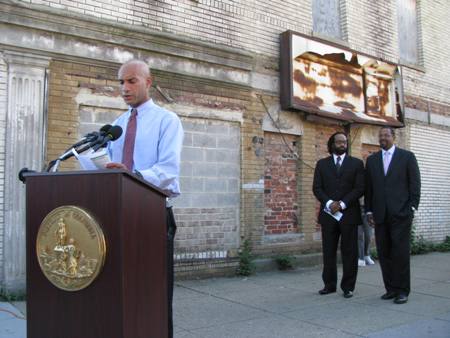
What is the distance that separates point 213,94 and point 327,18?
362 centimetres

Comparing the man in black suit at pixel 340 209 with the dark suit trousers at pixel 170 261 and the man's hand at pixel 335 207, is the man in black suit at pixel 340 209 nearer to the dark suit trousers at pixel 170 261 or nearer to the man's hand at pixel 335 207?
the man's hand at pixel 335 207

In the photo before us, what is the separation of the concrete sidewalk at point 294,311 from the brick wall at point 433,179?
4.31 metres

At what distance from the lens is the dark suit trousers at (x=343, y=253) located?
19.5 feet

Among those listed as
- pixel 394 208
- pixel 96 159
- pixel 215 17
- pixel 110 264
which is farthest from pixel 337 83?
pixel 110 264

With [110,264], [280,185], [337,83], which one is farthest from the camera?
[337,83]

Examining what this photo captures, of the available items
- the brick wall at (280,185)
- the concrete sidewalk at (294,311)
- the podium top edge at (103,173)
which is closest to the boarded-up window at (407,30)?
the brick wall at (280,185)

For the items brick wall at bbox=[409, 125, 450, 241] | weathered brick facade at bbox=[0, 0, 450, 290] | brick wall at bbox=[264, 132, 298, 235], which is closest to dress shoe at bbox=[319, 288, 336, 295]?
weathered brick facade at bbox=[0, 0, 450, 290]

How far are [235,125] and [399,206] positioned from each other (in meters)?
3.07

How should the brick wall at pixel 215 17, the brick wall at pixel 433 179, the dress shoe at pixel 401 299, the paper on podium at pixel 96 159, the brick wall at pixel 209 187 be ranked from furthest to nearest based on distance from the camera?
the brick wall at pixel 433 179 < the brick wall at pixel 209 187 < the brick wall at pixel 215 17 < the dress shoe at pixel 401 299 < the paper on podium at pixel 96 159

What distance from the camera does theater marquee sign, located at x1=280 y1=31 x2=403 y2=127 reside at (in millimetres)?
8508

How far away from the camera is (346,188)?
20.1ft

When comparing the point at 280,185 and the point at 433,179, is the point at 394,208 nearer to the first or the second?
the point at 280,185

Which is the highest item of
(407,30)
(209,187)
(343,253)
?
(407,30)

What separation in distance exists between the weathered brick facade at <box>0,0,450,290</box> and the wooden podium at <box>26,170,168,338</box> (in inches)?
144
